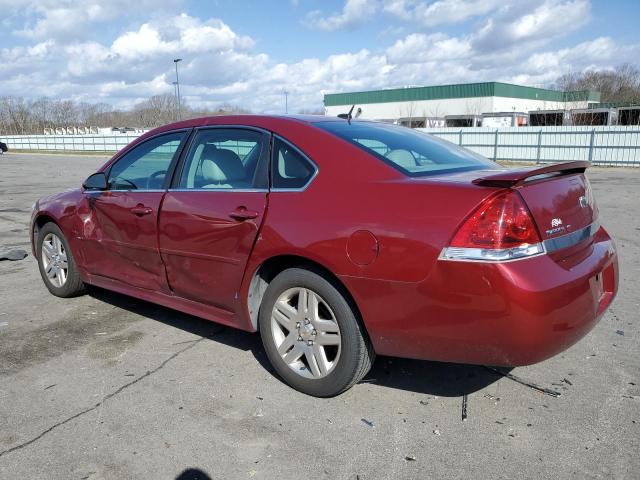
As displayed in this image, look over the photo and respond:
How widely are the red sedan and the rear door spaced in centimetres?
1

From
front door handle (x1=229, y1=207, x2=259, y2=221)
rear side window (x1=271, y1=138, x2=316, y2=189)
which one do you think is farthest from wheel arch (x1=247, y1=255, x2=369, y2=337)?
rear side window (x1=271, y1=138, x2=316, y2=189)

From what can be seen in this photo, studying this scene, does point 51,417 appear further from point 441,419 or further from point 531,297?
point 531,297

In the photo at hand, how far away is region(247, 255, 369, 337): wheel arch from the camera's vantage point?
309 centimetres

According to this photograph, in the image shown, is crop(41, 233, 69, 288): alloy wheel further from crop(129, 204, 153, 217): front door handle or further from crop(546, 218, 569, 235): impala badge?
crop(546, 218, 569, 235): impala badge

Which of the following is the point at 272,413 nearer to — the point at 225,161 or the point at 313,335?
the point at 313,335

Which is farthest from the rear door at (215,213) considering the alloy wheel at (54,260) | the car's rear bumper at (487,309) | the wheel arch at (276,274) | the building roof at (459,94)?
the building roof at (459,94)

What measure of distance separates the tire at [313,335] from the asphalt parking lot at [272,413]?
0.49ft

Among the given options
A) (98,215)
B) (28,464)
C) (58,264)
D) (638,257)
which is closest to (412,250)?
(28,464)

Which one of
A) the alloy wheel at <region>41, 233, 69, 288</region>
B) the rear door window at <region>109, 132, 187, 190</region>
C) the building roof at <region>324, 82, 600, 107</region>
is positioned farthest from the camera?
the building roof at <region>324, 82, 600, 107</region>

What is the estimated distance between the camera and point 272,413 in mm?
3152

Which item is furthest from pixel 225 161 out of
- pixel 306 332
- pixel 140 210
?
pixel 306 332

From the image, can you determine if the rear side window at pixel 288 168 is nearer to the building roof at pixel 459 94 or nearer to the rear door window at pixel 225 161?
the rear door window at pixel 225 161

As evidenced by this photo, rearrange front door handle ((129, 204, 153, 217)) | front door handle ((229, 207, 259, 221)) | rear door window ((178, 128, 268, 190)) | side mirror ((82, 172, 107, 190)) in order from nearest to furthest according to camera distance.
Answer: front door handle ((229, 207, 259, 221)), rear door window ((178, 128, 268, 190)), front door handle ((129, 204, 153, 217)), side mirror ((82, 172, 107, 190))

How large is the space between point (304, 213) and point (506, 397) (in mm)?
1625
